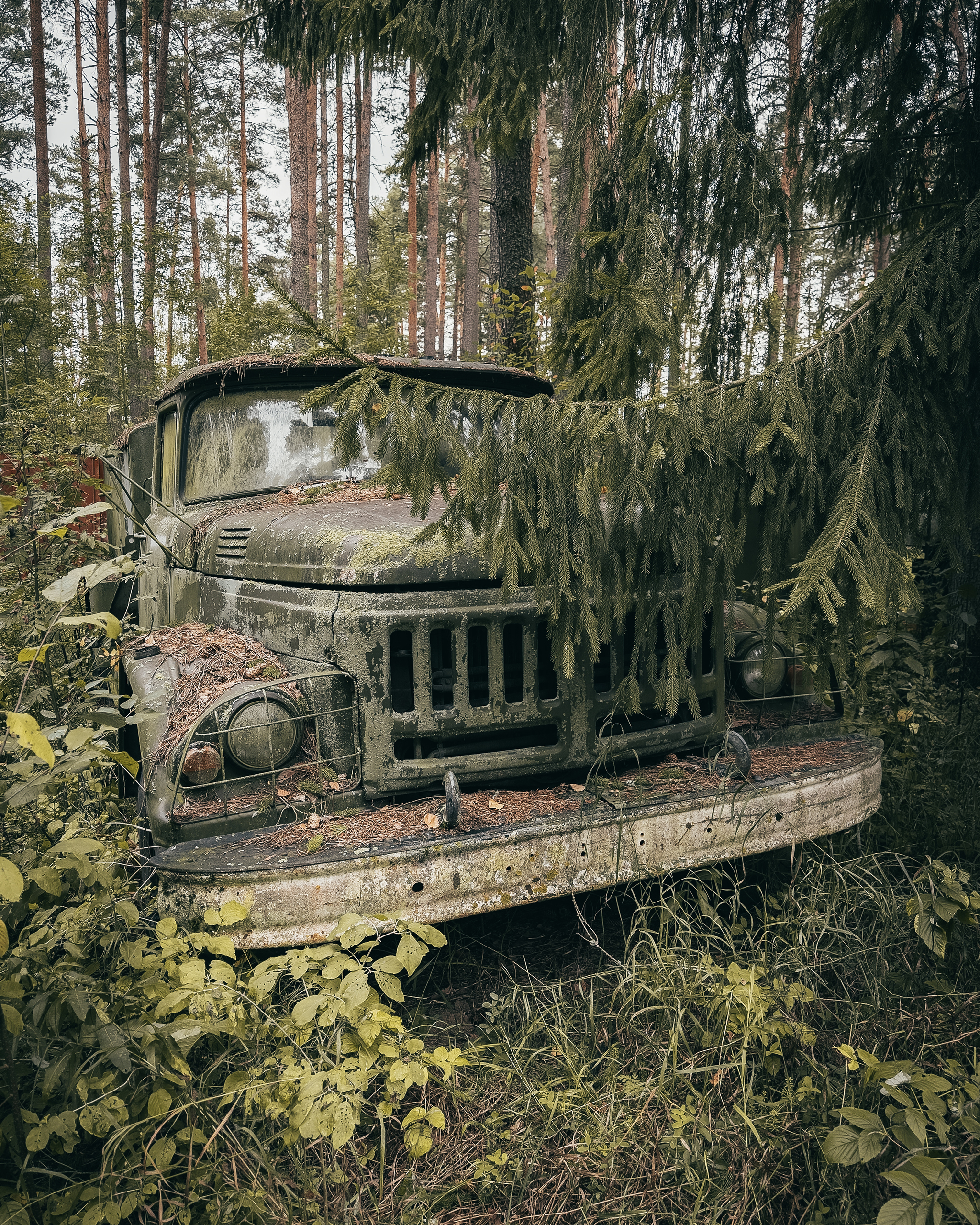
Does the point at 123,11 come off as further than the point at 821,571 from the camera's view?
Yes

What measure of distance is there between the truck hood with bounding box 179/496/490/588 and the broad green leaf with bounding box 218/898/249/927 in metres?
1.07

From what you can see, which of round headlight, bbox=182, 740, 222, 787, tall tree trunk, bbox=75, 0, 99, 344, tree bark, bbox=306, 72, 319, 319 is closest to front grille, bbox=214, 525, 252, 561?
round headlight, bbox=182, 740, 222, 787

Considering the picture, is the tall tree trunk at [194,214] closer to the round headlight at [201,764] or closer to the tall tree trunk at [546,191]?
the tall tree trunk at [546,191]

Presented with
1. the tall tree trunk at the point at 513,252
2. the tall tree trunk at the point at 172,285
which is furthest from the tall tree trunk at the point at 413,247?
the tall tree trunk at the point at 513,252

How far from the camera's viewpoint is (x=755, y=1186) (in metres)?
2.12

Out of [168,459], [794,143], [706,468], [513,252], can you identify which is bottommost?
[706,468]

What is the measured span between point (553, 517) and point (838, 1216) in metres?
2.11

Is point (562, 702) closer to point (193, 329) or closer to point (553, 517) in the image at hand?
point (553, 517)

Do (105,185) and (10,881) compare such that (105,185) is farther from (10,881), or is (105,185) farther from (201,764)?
(10,881)

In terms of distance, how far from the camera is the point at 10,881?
1576 mm

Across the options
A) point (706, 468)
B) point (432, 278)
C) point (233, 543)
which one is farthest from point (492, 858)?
point (432, 278)

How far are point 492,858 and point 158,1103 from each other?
3.44ft

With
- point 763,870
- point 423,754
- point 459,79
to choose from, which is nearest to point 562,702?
point 423,754

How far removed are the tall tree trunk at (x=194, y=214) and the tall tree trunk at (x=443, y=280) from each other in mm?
6178
